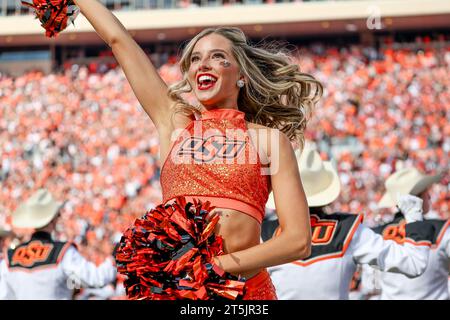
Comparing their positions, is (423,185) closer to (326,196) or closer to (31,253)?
(326,196)

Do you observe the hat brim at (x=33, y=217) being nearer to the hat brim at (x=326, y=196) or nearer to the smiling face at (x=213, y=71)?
the hat brim at (x=326, y=196)

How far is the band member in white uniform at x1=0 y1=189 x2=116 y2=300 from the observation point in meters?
5.36

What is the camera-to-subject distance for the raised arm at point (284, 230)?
6.25 ft

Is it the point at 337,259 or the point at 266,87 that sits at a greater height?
the point at 266,87

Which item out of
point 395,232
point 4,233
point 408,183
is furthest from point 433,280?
point 4,233

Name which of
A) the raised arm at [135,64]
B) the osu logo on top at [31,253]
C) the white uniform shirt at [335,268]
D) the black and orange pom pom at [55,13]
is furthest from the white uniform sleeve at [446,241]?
the black and orange pom pom at [55,13]

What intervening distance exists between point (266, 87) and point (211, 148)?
0.90 ft

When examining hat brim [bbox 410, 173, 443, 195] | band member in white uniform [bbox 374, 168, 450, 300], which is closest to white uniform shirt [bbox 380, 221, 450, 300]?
band member in white uniform [bbox 374, 168, 450, 300]

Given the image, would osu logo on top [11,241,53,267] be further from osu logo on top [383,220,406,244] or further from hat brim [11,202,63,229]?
osu logo on top [383,220,406,244]

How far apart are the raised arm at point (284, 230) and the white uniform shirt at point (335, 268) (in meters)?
1.84

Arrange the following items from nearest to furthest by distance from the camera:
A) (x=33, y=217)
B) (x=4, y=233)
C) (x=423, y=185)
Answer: (x=423, y=185) → (x=33, y=217) → (x=4, y=233)

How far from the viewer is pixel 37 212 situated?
5895mm

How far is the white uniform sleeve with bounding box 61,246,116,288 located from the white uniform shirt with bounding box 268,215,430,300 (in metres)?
1.62

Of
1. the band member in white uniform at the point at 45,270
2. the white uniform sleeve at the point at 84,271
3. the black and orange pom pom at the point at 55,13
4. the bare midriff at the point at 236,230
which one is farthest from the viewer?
the band member in white uniform at the point at 45,270
